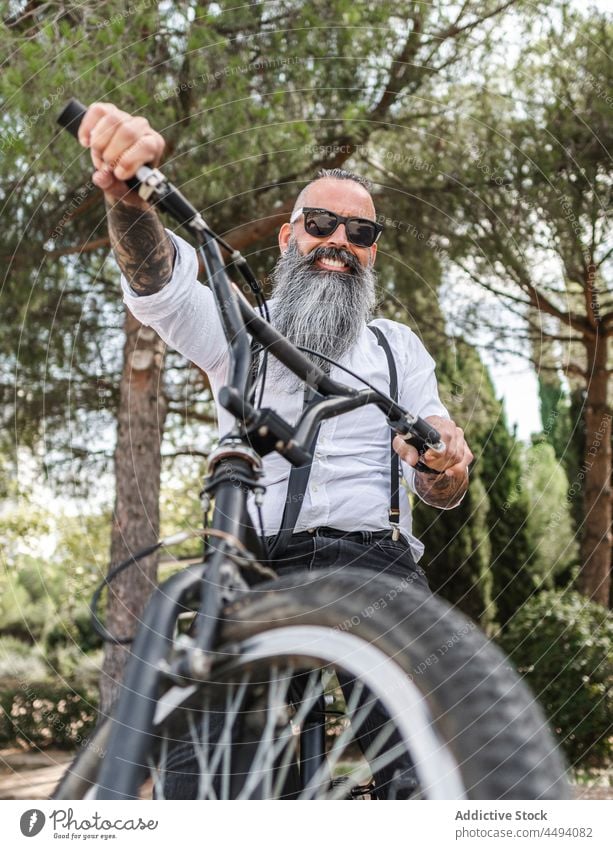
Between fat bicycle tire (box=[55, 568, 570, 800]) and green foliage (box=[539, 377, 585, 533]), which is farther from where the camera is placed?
green foliage (box=[539, 377, 585, 533])

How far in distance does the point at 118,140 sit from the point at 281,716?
0.87m

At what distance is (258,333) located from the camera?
1222 mm

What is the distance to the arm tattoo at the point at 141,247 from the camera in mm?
1496

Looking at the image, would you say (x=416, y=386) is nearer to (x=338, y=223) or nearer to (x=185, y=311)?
(x=338, y=223)

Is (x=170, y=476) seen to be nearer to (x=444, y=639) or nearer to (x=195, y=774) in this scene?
(x=195, y=774)

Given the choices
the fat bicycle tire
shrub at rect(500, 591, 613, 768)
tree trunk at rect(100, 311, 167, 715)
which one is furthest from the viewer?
shrub at rect(500, 591, 613, 768)

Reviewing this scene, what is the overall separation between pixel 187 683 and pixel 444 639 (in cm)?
34

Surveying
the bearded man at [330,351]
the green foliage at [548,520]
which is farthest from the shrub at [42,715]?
the bearded man at [330,351]

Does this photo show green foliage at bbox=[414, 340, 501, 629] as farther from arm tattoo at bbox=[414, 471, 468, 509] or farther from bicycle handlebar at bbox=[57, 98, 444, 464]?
bicycle handlebar at bbox=[57, 98, 444, 464]

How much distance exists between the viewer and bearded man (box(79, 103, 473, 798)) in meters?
1.57

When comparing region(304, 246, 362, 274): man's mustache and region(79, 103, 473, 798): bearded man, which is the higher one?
region(304, 246, 362, 274): man's mustache

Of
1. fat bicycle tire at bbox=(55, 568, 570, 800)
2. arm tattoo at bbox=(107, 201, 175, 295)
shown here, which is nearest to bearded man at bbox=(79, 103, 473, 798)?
arm tattoo at bbox=(107, 201, 175, 295)

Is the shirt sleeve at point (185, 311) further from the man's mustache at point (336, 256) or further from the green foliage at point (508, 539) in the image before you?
the green foliage at point (508, 539)
